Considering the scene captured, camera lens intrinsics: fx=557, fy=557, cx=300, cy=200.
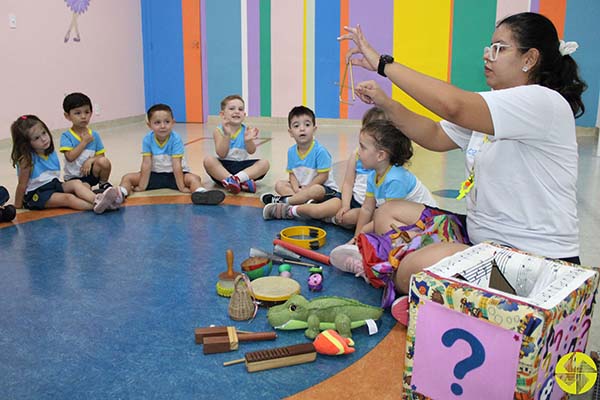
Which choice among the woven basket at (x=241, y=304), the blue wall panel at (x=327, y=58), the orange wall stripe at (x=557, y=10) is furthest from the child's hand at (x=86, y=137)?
the orange wall stripe at (x=557, y=10)

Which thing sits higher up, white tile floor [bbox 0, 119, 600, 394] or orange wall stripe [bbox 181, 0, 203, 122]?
orange wall stripe [bbox 181, 0, 203, 122]

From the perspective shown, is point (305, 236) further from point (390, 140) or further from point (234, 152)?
point (234, 152)

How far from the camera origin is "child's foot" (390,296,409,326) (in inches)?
60.7

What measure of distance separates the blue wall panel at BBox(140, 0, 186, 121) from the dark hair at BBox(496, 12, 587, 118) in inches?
219

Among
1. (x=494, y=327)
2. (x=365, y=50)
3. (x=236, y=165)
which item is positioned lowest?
(x=236, y=165)

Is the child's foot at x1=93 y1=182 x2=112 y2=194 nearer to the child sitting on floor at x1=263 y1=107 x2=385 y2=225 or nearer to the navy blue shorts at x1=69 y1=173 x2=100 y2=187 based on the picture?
the navy blue shorts at x1=69 y1=173 x2=100 y2=187

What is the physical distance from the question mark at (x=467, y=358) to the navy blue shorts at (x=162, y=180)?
245 cm

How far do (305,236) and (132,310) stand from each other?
89cm

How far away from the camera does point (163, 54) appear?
651cm

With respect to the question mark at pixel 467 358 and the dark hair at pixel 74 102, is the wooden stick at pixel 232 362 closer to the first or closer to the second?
the question mark at pixel 467 358

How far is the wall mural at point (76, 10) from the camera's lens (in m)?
5.18

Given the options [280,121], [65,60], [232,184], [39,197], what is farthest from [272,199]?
[280,121]

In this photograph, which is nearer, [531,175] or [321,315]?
[531,175]

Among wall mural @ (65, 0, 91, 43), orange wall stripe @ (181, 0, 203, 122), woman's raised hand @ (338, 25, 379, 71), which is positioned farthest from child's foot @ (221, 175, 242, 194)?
orange wall stripe @ (181, 0, 203, 122)
